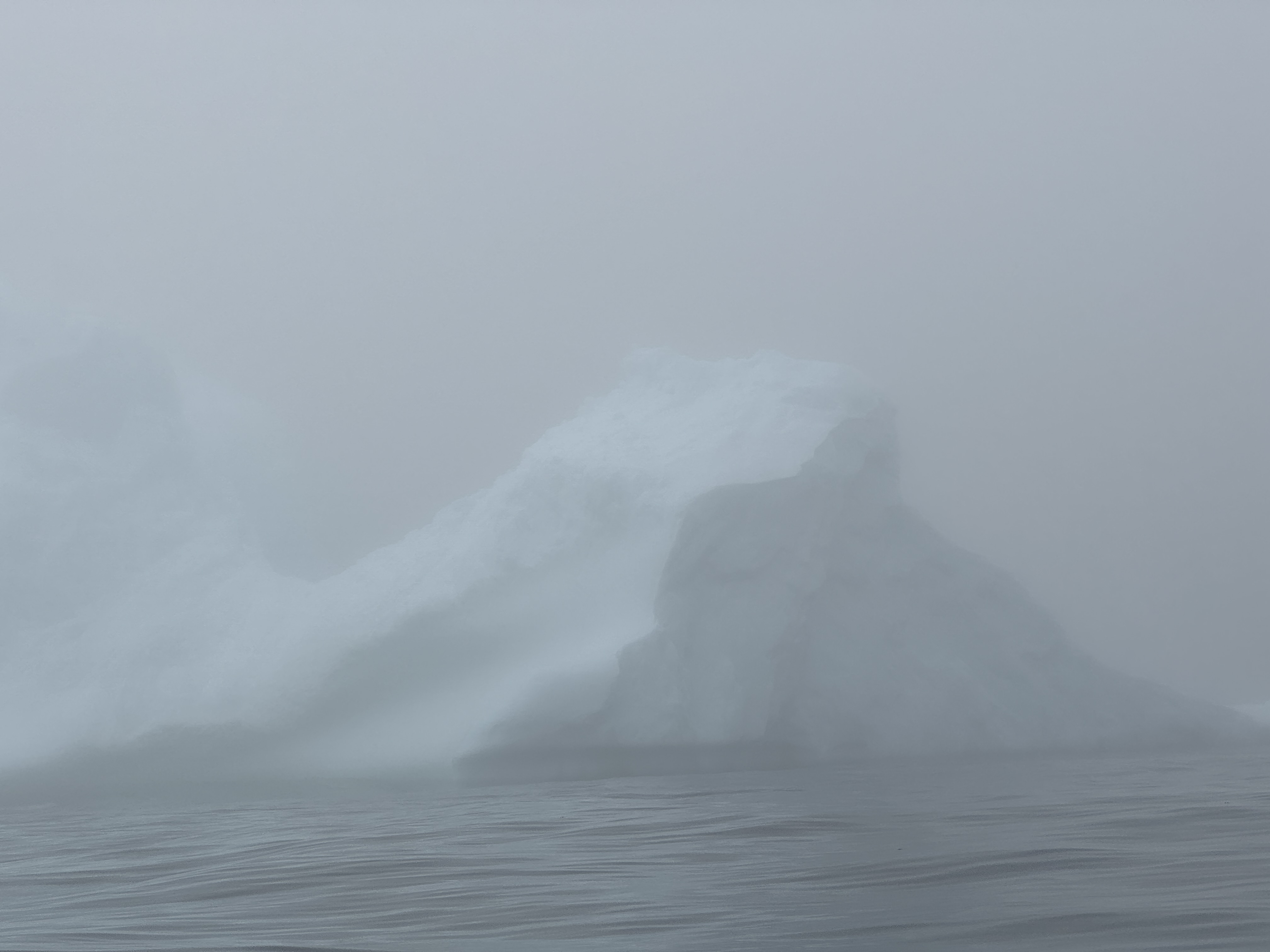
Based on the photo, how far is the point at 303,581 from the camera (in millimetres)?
14727

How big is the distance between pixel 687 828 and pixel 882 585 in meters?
8.35

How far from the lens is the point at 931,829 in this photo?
6.94 metres

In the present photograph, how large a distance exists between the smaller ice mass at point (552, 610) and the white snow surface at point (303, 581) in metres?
0.03

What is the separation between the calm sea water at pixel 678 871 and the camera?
14.0ft

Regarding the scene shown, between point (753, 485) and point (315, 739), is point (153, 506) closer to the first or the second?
point (315, 739)

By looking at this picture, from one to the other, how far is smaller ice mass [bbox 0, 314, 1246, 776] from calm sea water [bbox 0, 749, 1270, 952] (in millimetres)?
2847

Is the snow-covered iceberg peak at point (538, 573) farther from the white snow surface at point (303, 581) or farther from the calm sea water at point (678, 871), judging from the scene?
the calm sea water at point (678, 871)

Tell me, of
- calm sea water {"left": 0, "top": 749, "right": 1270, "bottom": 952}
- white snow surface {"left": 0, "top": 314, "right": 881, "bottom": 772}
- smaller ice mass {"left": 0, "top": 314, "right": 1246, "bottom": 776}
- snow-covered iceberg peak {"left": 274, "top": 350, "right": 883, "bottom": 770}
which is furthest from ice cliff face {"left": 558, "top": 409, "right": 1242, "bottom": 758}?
calm sea water {"left": 0, "top": 749, "right": 1270, "bottom": 952}

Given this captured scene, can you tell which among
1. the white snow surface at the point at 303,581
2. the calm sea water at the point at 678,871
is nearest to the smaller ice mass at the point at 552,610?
the white snow surface at the point at 303,581

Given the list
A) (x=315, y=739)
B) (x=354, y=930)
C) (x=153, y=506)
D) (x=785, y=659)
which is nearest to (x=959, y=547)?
(x=785, y=659)

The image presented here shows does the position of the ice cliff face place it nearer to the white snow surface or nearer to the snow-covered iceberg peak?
the snow-covered iceberg peak

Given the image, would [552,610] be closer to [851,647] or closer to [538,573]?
[538,573]

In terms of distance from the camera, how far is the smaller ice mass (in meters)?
12.9

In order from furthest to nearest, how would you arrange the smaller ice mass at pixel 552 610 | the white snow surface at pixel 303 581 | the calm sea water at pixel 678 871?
the white snow surface at pixel 303 581
the smaller ice mass at pixel 552 610
the calm sea water at pixel 678 871
